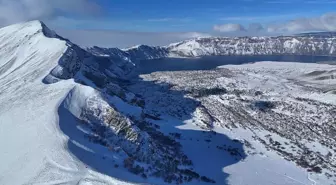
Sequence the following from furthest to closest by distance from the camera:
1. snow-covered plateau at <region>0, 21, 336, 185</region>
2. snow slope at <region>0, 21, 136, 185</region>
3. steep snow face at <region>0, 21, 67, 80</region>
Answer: steep snow face at <region>0, 21, 67, 80</region> → snow-covered plateau at <region>0, 21, 336, 185</region> → snow slope at <region>0, 21, 136, 185</region>

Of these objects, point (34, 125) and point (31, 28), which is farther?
point (31, 28)

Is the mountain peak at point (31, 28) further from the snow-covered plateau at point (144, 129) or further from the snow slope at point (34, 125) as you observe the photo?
the snow slope at point (34, 125)

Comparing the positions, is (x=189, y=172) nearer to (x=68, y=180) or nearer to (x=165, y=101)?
(x=68, y=180)

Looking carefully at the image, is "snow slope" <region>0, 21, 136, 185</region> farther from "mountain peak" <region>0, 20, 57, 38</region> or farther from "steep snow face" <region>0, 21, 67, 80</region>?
"mountain peak" <region>0, 20, 57, 38</region>

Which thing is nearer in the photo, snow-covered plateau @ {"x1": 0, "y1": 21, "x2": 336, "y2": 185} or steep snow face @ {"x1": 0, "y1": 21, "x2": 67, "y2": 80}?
snow-covered plateau @ {"x1": 0, "y1": 21, "x2": 336, "y2": 185}

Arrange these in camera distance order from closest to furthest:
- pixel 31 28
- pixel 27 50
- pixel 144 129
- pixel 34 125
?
pixel 34 125, pixel 144 129, pixel 27 50, pixel 31 28

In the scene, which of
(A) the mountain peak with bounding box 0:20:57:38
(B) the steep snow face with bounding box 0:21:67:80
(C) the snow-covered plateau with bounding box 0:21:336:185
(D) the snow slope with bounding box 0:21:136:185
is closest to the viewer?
(D) the snow slope with bounding box 0:21:136:185

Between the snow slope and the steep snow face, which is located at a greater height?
the steep snow face

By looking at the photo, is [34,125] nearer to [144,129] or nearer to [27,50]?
[144,129]

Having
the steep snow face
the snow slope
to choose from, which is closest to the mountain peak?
the steep snow face

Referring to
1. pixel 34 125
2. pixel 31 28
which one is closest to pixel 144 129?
pixel 34 125
